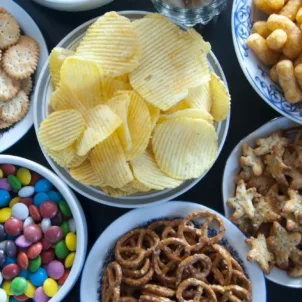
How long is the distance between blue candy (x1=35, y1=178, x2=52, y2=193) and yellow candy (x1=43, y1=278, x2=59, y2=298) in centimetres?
21

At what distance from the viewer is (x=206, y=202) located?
4.89 ft

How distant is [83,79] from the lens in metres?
1.28

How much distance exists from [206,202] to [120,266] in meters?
0.27

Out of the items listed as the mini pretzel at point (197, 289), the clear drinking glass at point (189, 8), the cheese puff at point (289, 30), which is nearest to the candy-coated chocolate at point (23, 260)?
the mini pretzel at point (197, 289)

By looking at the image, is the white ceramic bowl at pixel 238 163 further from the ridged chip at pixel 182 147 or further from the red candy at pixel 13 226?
the red candy at pixel 13 226

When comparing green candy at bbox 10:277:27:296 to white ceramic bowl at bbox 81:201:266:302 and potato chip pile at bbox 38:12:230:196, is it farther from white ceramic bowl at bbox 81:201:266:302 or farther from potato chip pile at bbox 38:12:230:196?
potato chip pile at bbox 38:12:230:196

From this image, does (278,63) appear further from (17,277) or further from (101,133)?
(17,277)

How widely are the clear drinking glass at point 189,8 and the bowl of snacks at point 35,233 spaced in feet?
1.47

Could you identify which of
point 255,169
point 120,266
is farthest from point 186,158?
point 120,266

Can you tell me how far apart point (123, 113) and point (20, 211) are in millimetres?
375

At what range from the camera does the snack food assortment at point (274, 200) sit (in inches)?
53.8

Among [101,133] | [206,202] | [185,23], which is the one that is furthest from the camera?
[206,202]

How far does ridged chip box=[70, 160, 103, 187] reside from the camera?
1.31 meters

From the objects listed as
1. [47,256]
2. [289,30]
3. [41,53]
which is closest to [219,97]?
[289,30]
